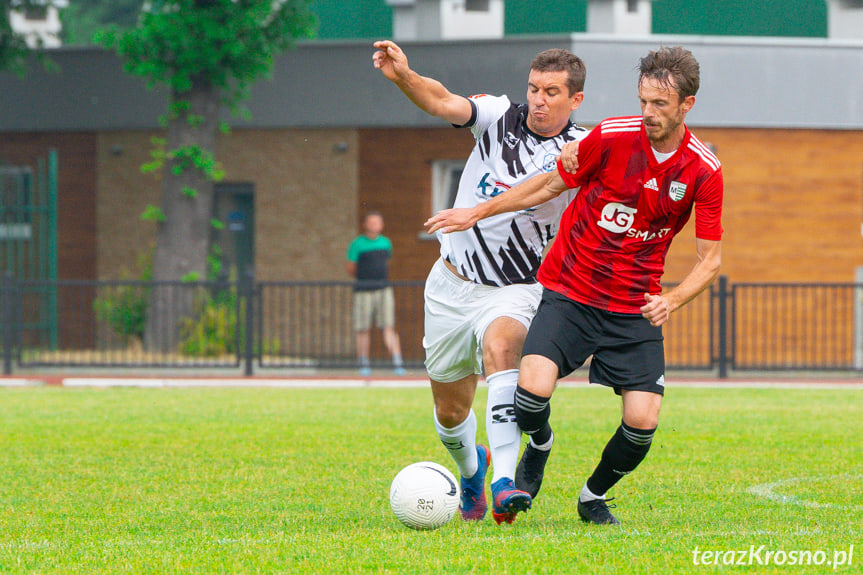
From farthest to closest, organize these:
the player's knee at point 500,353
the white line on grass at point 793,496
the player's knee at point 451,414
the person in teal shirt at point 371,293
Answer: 1. the person in teal shirt at point 371,293
2. the white line on grass at point 793,496
3. the player's knee at point 451,414
4. the player's knee at point 500,353

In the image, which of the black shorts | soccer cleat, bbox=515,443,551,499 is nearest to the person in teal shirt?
soccer cleat, bbox=515,443,551,499

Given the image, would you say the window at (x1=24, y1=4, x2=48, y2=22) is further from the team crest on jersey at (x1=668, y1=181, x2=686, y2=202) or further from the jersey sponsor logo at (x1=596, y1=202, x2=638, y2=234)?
the team crest on jersey at (x1=668, y1=181, x2=686, y2=202)

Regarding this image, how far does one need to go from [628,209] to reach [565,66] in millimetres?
846

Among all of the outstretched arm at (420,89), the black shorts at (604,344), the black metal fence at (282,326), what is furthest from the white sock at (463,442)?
the black metal fence at (282,326)

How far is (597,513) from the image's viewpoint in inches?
264

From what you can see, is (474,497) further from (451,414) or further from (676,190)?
(676,190)

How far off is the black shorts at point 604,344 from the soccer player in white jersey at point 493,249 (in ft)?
0.87

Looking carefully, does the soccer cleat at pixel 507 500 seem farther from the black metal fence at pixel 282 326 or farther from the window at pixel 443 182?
the window at pixel 443 182

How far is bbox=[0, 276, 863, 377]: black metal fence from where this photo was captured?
18328 millimetres

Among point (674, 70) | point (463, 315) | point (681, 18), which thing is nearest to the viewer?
point (674, 70)

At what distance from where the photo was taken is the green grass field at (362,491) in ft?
18.5

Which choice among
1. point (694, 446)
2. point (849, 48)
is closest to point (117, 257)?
point (849, 48)

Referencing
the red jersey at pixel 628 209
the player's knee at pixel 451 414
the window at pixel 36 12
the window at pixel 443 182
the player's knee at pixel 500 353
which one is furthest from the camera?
the window at pixel 36 12

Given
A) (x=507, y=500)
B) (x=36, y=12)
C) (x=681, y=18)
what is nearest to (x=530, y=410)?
(x=507, y=500)
